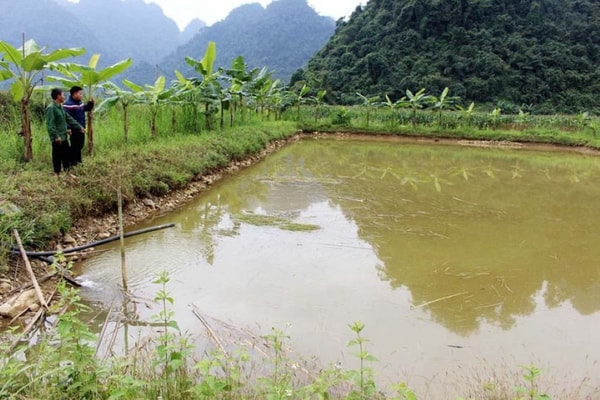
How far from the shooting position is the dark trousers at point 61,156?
5352 mm

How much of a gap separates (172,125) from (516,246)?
276 inches

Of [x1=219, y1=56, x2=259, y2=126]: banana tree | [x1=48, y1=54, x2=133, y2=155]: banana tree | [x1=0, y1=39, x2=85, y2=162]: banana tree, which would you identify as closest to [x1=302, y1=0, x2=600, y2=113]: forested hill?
[x1=219, y1=56, x2=259, y2=126]: banana tree

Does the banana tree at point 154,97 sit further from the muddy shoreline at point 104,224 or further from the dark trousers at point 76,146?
the dark trousers at point 76,146

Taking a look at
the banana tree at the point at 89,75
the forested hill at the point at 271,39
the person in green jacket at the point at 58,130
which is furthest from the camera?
the forested hill at the point at 271,39

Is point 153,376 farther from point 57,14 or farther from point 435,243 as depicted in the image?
point 57,14

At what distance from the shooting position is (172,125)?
968 centimetres

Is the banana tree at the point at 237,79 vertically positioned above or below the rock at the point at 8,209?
above

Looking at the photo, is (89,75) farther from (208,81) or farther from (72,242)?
(208,81)

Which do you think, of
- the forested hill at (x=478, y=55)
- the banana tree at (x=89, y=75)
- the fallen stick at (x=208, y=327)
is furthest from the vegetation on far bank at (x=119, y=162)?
the forested hill at (x=478, y=55)

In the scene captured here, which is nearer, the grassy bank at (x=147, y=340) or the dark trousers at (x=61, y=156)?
the grassy bank at (x=147, y=340)

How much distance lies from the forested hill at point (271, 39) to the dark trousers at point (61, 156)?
4741cm

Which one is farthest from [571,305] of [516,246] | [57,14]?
[57,14]

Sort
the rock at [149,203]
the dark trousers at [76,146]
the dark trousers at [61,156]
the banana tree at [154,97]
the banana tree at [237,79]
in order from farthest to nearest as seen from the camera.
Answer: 1. the banana tree at [237,79]
2. the banana tree at [154,97]
3. the rock at [149,203]
4. the dark trousers at [76,146]
5. the dark trousers at [61,156]

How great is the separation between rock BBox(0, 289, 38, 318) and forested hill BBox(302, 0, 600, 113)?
2546cm
